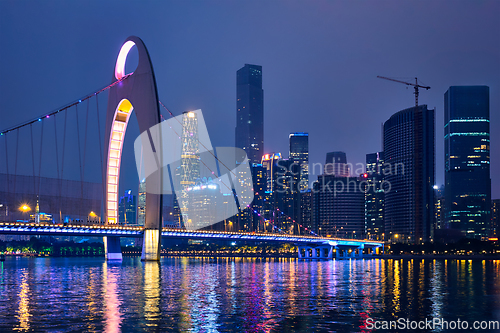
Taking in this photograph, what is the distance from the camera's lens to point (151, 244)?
76.2 meters

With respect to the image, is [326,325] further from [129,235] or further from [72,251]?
[72,251]

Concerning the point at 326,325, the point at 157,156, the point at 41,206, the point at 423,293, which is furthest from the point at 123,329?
the point at 41,206

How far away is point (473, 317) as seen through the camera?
23.3m

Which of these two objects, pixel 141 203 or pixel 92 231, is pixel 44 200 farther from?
pixel 141 203

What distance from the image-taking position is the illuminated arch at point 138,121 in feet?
239

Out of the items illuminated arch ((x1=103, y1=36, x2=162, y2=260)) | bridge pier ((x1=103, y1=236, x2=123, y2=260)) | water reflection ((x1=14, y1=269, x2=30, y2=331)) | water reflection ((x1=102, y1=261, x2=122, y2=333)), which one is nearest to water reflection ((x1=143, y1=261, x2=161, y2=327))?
Answer: water reflection ((x1=102, y1=261, x2=122, y2=333))

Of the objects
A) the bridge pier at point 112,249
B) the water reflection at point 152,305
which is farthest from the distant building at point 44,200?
Result: the water reflection at point 152,305

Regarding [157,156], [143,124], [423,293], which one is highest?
[143,124]

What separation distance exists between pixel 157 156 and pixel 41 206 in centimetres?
3348
